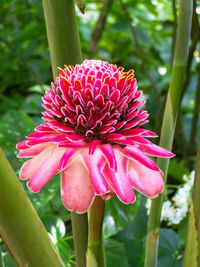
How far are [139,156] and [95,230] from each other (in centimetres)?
6

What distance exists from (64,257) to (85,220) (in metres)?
0.14

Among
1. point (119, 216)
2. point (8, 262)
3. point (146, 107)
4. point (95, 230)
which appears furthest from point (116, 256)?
point (146, 107)

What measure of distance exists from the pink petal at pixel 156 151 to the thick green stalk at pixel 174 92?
0.15ft

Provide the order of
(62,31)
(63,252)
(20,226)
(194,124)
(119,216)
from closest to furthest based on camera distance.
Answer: (20,226), (62,31), (63,252), (119,216), (194,124)

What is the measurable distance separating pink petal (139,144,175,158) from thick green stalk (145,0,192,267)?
0.15 ft

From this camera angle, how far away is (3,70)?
49.0 inches

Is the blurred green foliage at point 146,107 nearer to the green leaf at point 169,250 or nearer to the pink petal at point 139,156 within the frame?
the green leaf at point 169,250

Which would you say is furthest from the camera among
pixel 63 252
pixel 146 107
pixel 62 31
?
pixel 146 107

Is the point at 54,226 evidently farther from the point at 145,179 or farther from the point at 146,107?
the point at 146,107

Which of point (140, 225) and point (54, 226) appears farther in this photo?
point (140, 225)

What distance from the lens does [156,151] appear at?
9.2 inches

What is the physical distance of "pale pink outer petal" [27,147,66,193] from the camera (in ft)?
0.70

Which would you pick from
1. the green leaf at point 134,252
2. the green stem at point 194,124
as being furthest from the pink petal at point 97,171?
the green stem at point 194,124

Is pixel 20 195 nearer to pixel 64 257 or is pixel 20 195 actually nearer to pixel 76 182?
pixel 76 182
